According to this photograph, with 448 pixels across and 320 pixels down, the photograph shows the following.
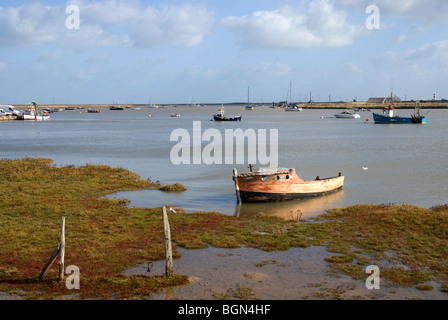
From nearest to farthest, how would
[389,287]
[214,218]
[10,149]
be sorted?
[389,287] < [214,218] < [10,149]

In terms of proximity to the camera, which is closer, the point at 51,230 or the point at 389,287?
the point at 389,287

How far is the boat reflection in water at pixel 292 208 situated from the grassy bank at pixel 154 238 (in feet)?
4.38

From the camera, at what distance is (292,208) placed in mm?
26453

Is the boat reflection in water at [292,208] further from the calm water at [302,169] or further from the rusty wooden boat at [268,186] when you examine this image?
the rusty wooden boat at [268,186]

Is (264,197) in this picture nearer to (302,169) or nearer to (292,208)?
(292,208)

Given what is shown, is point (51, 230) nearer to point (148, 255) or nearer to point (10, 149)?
point (148, 255)

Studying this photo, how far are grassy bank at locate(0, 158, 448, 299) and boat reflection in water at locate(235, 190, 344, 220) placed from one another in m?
1.34

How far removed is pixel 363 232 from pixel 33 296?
13.8m

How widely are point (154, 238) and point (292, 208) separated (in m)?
10.3

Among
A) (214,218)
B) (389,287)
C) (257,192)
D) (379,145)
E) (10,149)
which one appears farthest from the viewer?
(379,145)

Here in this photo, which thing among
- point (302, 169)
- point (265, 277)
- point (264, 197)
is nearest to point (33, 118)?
point (302, 169)
